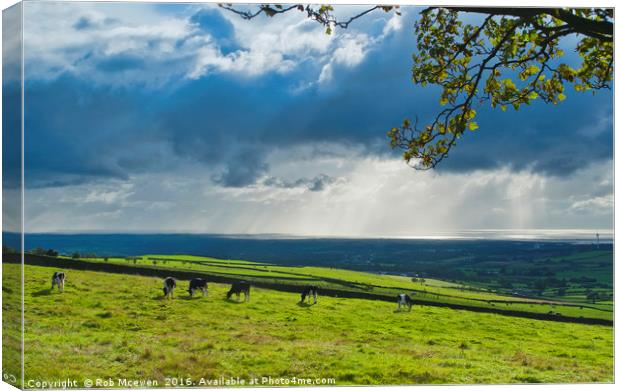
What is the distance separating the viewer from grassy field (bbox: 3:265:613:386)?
10.6 m

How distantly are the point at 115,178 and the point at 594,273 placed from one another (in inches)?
334

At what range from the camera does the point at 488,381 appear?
10930 millimetres

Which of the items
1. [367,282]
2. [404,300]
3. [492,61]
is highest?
[492,61]

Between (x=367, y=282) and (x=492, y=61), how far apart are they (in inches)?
176

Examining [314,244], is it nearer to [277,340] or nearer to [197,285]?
[277,340]

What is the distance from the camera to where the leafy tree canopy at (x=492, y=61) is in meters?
9.11

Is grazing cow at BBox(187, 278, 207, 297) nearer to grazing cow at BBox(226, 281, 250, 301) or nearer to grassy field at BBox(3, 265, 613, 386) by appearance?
grassy field at BBox(3, 265, 613, 386)

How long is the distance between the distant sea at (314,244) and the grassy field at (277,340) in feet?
1.93

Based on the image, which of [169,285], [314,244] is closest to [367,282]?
[314,244]

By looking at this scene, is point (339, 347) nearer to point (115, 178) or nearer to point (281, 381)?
point (281, 381)

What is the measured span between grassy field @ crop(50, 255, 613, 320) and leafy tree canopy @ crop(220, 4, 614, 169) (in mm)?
3098

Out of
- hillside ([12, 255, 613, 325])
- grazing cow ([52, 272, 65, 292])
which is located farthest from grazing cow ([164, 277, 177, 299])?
grazing cow ([52, 272, 65, 292])

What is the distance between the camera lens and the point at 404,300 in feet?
39.6

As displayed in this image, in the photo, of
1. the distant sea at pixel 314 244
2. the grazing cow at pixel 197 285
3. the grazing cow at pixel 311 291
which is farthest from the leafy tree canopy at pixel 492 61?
the grazing cow at pixel 197 285
